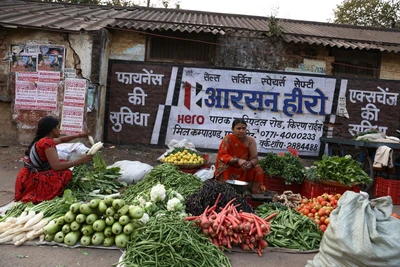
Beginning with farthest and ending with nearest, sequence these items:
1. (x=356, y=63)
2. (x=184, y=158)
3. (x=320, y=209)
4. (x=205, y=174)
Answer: (x=356, y=63) < (x=184, y=158) < (x=205, y=174) < (x=320, y=209)

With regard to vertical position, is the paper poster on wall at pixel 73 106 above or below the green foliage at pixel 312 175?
above

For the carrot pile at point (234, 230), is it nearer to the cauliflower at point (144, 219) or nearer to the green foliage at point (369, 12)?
the cauliflower at point (144, 219)

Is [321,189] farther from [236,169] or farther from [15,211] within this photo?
[15,211]

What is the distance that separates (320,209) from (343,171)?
5.36 feet

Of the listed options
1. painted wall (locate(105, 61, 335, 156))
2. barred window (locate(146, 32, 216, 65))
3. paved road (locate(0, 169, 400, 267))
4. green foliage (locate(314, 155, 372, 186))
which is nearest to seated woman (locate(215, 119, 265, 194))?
green foliage (locate(314, 155, 372, 186))

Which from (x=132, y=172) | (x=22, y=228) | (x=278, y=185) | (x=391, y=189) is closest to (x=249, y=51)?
(x=278, y=185)

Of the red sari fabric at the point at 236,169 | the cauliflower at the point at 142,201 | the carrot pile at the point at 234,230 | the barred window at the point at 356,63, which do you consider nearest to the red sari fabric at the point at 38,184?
the cauliflower at the point at 142,201

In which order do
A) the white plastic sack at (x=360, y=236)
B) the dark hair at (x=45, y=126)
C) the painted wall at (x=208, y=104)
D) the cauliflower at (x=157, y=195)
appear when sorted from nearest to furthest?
1. the white plastic sack at (x=360, y=236)
2. the cauliflower at (x=157, y=195)
3. the dark hair at (x=45, y=126)
4. the painted wall at (x=208, y=104)

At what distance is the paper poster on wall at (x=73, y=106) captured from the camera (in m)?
7.71

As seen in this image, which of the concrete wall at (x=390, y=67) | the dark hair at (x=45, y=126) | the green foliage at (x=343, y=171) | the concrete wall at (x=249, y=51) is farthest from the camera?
the concrete wall at (x=390, y=67)

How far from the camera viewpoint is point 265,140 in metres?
8.47

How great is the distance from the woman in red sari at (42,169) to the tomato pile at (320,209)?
3014mm

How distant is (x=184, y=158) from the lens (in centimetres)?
657

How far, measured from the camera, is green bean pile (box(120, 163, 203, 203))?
4.81 metres
